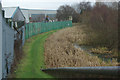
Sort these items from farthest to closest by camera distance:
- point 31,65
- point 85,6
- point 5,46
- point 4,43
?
point 85,6 < point 31,65 < point 5,46 < point 4,43

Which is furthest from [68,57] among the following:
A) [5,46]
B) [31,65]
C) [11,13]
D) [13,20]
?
[5,46]

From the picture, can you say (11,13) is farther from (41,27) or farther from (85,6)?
(41,27)

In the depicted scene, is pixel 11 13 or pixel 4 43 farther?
pixel 11 13

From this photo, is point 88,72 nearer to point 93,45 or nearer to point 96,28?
point 96,28

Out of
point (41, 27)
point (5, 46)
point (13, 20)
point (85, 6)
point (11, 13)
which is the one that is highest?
point (85, 6)

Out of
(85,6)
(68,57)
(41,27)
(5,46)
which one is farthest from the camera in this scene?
(41,27)

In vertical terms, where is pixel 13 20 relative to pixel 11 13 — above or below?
below

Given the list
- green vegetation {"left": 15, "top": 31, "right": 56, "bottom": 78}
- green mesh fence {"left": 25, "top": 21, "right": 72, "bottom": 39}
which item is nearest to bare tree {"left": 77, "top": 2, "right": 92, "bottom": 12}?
green vegetation {"left": 15, "top": 31, "right": 56, "bottom": 78}

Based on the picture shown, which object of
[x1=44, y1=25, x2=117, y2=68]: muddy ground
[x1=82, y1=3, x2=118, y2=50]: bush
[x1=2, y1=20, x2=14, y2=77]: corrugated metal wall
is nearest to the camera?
[x1=2, y1=20, x2=14, y2=77]: corrugated metal wall

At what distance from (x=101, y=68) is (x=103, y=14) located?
3606mm

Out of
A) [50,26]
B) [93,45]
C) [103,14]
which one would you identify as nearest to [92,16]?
[103,14]

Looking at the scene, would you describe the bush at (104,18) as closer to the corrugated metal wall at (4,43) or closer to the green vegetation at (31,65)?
the green vegetation at (31,65)

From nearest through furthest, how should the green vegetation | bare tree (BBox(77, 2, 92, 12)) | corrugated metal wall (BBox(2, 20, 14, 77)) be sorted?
corrugated metal wall (BBox(2, 20, 14, 77))
the green vegetation
bare tree (BBox(77, 2, 92, 12))

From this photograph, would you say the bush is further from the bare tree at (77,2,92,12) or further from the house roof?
the house roof
